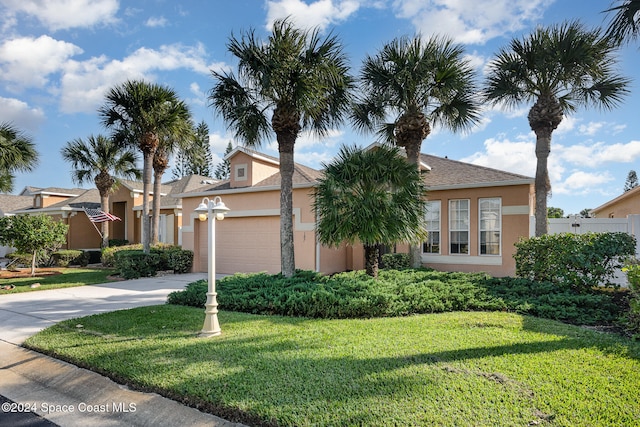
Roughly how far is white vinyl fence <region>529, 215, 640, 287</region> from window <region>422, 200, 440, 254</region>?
3.11 m

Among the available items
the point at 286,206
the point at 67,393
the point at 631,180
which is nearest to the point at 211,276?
the point at 67,393

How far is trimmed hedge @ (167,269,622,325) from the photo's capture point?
737cm

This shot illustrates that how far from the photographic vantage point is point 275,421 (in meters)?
3.44

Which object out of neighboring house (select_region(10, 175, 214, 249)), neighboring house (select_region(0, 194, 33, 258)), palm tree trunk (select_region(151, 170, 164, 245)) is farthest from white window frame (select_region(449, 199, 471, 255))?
neighboring house (select_region(0, 194, 33, 258))

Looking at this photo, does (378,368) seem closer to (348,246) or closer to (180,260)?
(348,246)

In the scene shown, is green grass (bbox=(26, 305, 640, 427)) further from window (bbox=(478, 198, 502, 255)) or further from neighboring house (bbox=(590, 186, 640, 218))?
neighboring house (bbox=(590, 186, 640, 218))

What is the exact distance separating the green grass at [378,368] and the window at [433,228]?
699 centimetres

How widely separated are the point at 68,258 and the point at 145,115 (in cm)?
1016

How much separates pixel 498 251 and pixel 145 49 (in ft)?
43.5

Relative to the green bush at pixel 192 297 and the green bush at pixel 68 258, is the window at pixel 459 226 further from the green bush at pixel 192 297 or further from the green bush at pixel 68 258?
the green bush at pixel 68 258

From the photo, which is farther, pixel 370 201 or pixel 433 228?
pixel 433 228

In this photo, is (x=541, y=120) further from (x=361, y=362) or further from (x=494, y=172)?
(x=361, y=362)

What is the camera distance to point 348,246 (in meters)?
14.5

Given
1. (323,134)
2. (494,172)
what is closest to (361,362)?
(323,134)
